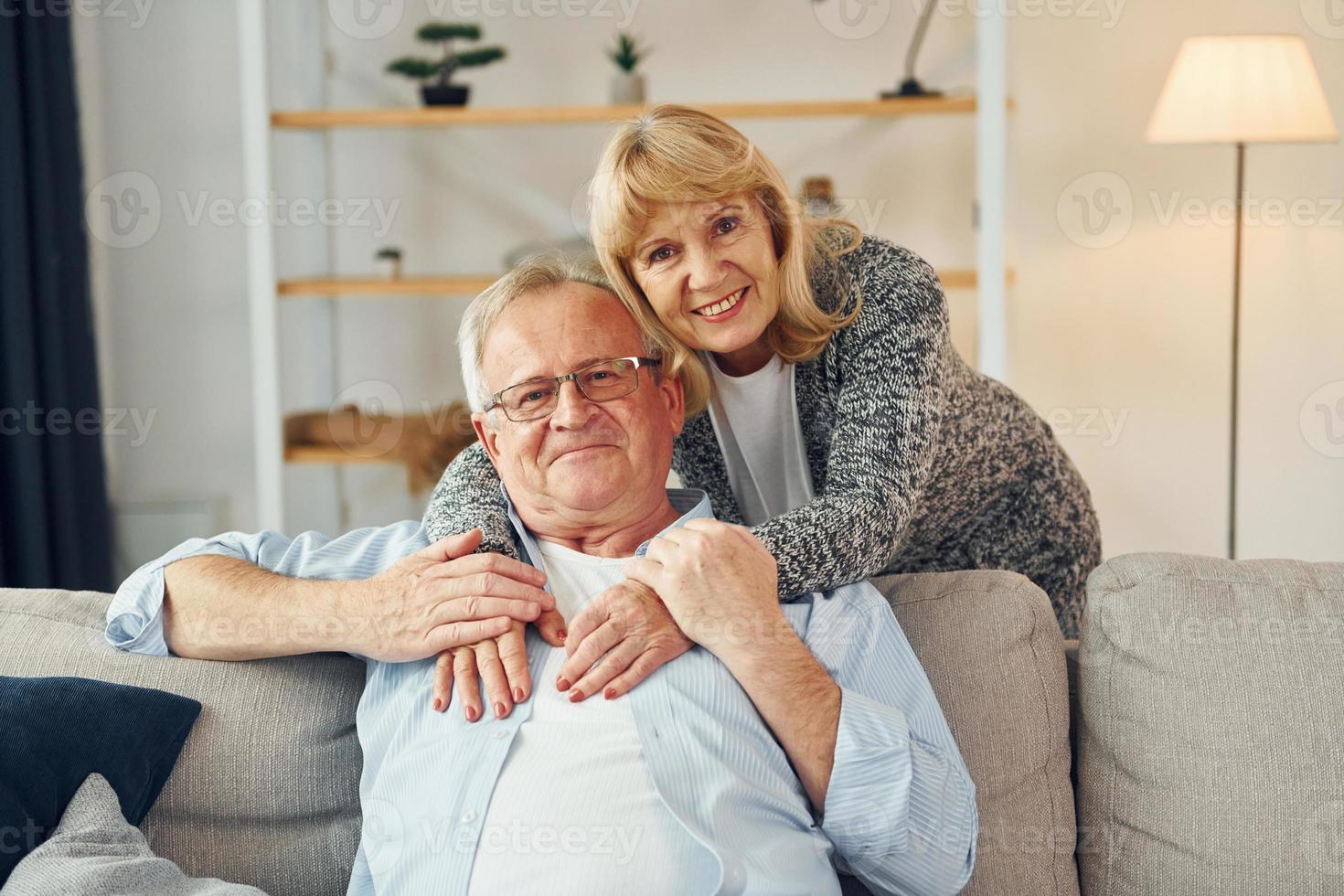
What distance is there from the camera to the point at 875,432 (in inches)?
57.6

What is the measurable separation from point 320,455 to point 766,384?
2036 mm

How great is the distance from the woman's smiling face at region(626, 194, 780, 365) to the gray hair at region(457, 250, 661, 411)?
5cm

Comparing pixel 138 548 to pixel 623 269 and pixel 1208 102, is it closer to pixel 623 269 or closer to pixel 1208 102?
pixel 623 269

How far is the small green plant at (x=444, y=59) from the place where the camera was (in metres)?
3.31

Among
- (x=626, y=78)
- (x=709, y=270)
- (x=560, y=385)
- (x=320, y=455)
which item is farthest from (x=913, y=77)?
(x=560, y=385)

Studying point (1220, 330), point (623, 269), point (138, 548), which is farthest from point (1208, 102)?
point (138, 548)

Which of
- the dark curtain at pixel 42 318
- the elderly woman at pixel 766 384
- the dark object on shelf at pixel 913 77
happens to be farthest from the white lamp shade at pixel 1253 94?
the dark curtain at pixel 42 318

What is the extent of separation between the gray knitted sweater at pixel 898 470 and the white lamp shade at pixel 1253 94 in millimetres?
1502

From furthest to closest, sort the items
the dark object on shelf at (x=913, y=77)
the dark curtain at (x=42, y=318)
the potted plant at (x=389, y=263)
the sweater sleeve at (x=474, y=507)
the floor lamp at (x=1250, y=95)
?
1. the potted plant at (x=389, y=263)
2. the dark object on shelf at (x=913, y=77)
3. the dark curtain at (x=42, y=318)
4. the floor lamp at (x=1250, y=95)
5. the sweater sleeve at (x=474, y=507)

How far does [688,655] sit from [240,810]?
0.54m

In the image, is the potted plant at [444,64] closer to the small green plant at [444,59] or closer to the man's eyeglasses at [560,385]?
the small green plant at [444,59]

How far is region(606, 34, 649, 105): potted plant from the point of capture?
3316mm

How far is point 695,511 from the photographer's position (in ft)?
5.07

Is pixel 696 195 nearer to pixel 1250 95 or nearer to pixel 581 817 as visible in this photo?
pixel 581 817
